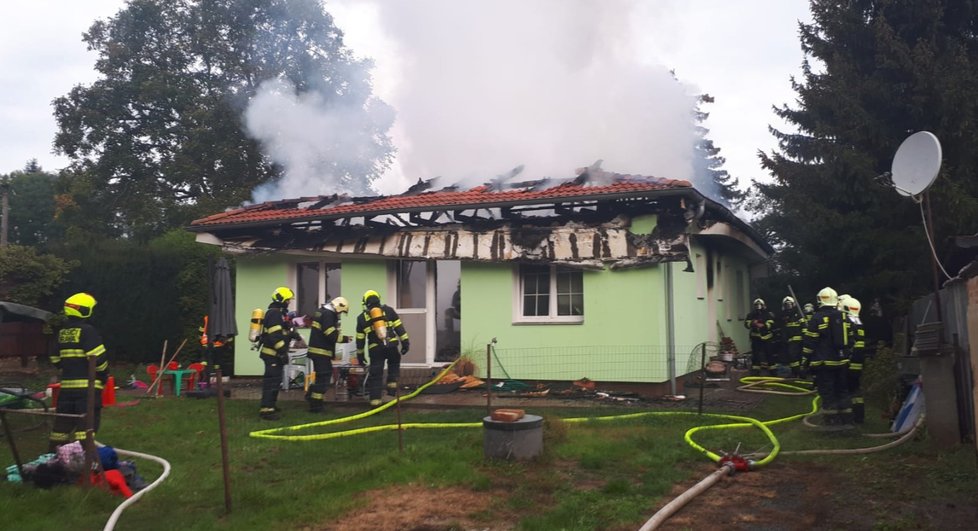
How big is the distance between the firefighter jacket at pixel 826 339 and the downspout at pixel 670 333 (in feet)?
10.4

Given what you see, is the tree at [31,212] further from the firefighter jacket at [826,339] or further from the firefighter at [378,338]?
the firefighter jacket at [826,339]

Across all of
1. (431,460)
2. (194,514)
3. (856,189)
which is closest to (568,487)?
(431,460)

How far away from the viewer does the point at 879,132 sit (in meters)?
15.3

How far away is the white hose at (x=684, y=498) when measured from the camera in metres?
4.74

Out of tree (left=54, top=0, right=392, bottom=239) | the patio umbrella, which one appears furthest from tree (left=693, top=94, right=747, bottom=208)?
the patio umbrella

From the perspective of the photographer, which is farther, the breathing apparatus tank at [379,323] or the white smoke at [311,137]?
the white smoke at [311,137]

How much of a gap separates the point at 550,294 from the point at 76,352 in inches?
297

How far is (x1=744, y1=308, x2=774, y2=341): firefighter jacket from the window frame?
6397 mm

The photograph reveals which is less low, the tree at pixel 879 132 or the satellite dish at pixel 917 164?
the tree at pixel 879 132

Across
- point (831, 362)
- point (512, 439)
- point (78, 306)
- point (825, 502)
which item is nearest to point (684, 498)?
point (825, 502)

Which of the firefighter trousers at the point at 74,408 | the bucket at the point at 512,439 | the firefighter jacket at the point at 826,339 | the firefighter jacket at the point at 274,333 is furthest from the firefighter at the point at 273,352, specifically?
the firefighter jacket at the point at 826,339

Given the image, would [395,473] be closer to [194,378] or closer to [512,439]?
[512,439]

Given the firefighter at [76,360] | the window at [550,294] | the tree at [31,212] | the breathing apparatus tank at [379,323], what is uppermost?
the tree at [31,212]

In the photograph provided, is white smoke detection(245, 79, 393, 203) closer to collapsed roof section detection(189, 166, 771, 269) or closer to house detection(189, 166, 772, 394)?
house detection(189, 166, 772, 394)
